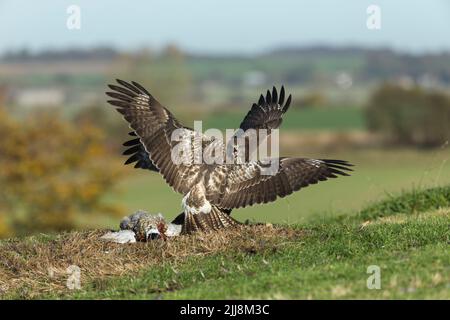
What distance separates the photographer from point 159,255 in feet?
31.6

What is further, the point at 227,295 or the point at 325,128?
the point at 325,128

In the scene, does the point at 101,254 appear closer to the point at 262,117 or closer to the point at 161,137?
the point at 161,137

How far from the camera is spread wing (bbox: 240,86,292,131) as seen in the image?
11875 mm

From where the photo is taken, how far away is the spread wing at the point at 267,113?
11.9m

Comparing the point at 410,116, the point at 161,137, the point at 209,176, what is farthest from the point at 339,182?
the point at 161,137

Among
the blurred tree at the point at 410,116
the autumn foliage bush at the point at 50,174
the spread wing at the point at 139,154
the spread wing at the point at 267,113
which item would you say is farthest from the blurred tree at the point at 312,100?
the spread wing at the point at 139,154

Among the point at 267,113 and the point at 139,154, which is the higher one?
the point at 267,113

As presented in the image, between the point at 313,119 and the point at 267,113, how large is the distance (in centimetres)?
6178

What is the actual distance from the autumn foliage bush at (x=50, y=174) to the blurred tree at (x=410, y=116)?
24073mm

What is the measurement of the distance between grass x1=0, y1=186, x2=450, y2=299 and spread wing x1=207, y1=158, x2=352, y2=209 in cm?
51

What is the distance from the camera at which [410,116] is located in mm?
59219
